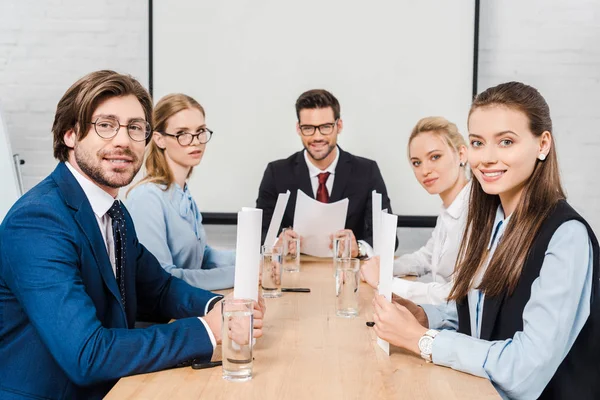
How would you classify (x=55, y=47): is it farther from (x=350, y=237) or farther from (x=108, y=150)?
(x=108, y=150)

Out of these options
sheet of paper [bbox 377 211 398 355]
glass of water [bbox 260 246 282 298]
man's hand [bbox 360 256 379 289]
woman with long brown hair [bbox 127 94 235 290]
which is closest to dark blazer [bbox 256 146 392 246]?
woman with long brown hair [bbox 127 94 235 290]

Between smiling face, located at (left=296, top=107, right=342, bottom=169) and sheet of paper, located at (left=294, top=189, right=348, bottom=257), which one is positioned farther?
smiling face, located at (left=296, top=107, right=342, bottom=169)

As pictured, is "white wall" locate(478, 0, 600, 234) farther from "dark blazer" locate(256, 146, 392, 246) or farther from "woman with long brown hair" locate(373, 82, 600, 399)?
"woman with long brown hair" locate(373, 82, 600, 399)

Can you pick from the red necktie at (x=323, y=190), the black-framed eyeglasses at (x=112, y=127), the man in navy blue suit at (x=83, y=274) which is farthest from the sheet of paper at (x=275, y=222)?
the red necktie at (x=323, y=190)

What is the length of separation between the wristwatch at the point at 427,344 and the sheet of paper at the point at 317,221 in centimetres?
140

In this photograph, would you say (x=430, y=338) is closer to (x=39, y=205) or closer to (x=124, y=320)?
(x=124, y=320)

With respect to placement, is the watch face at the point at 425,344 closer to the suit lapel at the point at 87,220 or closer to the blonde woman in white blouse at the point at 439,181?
the suit lapel at the point at 87,220

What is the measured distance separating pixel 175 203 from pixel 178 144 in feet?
0.87

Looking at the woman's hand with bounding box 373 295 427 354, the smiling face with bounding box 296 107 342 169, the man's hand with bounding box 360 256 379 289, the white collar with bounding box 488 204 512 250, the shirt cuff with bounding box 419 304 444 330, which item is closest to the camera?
the woman's hand with bounding box 373 295 427 354

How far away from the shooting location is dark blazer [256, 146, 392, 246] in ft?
11.8

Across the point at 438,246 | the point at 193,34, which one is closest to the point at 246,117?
the point at 193,34

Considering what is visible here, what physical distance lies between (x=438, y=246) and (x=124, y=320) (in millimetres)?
Result: 1465

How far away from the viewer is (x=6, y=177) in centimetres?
361

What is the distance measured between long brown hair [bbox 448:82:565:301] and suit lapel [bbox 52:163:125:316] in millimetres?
855
